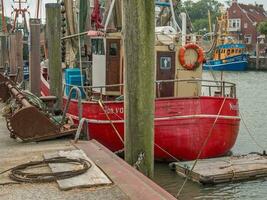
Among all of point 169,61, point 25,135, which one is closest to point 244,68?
point 169,61

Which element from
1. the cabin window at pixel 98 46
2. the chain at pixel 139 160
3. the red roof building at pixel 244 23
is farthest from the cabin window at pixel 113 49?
the red roof building at pixel 244 23

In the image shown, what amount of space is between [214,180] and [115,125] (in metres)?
2.83

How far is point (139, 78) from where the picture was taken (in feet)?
22.5

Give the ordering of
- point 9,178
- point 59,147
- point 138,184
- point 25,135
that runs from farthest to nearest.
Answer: point 25,135 → point 59,147 → point 9,178 → point 138,184

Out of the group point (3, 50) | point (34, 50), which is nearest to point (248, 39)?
point (3, 50)

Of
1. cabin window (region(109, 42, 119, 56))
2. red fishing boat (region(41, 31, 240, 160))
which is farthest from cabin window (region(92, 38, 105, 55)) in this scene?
cabin window (region(109, 42, 119, 56))

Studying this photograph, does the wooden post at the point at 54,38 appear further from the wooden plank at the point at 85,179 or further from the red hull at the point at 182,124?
the wooden plank at the point at 85,179

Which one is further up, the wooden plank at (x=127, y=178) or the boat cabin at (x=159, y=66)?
the boat cabin at (x=159, y=66)

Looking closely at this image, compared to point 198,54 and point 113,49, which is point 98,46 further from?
point 198,54

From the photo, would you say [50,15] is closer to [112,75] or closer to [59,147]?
[112,75]

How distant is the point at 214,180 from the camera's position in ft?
36.0

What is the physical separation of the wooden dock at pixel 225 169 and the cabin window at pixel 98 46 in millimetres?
3639

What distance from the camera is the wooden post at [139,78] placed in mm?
6816

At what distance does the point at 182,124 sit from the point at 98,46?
3.36 m
